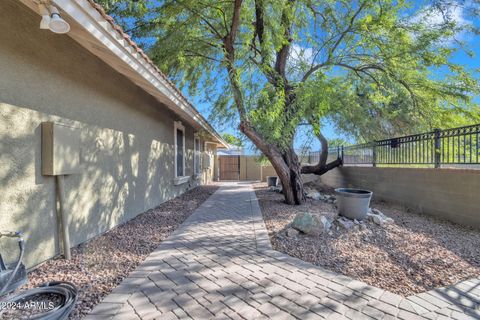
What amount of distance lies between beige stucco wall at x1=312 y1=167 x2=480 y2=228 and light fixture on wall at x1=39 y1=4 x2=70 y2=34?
701 cm

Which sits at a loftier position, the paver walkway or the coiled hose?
the coiled hose

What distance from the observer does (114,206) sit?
16.7 feet

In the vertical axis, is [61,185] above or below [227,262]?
above

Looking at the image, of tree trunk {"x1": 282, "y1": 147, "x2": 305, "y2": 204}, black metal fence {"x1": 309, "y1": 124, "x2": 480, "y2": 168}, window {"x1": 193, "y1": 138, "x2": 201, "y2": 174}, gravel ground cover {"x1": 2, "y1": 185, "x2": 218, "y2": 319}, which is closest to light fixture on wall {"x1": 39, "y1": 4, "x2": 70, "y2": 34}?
gravel ground cover {"x1": 2, "y1": 185, "x2": 218, "y2": 319}

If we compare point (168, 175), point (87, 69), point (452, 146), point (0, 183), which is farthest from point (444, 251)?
point (168, 175)

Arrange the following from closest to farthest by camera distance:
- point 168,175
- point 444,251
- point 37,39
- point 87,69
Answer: point 37,39 → point 444,251 → point 87,69 → point 168,175

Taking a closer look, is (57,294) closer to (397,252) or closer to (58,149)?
(58,149)

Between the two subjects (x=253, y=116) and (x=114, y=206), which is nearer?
(x=114, y=206)

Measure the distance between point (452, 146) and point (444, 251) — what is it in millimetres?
3025

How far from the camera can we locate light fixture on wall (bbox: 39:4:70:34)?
236 centimetres

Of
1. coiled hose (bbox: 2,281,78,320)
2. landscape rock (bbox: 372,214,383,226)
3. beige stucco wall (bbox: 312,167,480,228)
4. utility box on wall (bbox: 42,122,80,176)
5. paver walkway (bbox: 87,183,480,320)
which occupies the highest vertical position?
utility box on wall (bbox: 42,122,80,176)

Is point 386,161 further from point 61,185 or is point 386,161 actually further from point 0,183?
point 0,183

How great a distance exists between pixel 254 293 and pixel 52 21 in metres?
3.29

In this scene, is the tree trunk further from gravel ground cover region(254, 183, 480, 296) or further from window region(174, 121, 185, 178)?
Answer: window region(174, 121, 185, 178)
